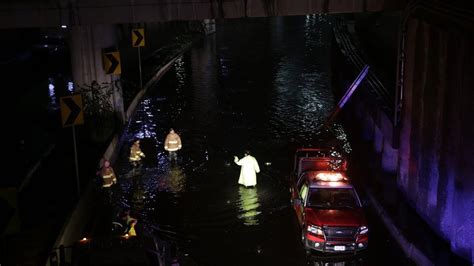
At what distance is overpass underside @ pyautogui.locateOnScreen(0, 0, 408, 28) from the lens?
19.2m

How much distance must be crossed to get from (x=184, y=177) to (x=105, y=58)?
6.27 m

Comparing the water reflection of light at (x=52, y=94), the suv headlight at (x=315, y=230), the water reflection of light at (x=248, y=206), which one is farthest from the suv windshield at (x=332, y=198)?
the water reflection of light at (x=52, y=94)

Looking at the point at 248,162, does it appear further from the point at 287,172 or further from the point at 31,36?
the point at 31,36

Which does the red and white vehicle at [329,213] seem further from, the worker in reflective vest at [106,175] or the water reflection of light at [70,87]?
the water reflection of light at [70,87]

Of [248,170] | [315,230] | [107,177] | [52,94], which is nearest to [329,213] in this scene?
[315,230]

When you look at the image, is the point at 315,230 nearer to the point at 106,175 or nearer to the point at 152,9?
the point at 106,175

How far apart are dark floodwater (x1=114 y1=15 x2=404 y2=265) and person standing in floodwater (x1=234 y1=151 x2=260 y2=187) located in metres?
0.24

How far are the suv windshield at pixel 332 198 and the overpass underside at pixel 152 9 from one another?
659 centimetres

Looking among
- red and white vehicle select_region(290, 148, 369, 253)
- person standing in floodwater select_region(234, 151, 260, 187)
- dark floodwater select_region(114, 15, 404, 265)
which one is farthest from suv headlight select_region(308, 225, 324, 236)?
person standing in floodwater select_region(234, 151, 260, 187)

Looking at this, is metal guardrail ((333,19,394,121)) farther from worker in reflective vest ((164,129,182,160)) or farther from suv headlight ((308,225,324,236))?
worker in reflective vest ((164,129,182,160))

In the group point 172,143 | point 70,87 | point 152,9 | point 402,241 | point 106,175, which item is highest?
point 152,9

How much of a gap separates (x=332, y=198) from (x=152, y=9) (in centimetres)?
865

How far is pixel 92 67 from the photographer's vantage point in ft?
77.8

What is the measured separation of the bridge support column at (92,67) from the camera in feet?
76.7
